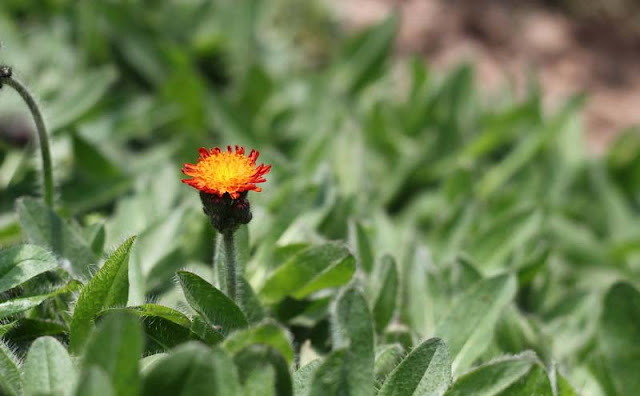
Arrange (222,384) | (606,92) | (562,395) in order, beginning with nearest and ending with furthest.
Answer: (222,384), (562,395), (606,92)

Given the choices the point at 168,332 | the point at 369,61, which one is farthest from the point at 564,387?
the point at 369,61

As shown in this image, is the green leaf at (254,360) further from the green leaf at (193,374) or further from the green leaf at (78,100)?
the green leaf at (78,100)

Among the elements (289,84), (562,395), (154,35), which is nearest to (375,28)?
(289,84)

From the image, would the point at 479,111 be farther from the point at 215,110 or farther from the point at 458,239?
the point at 215,110

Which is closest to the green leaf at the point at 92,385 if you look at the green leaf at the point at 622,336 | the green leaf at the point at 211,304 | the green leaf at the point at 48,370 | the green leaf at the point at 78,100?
the green leaf at the point at 48,370

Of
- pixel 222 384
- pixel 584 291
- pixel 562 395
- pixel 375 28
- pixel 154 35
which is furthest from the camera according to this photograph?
pixel 375 28

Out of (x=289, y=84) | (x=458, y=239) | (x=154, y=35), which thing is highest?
(x=154, y=35)
